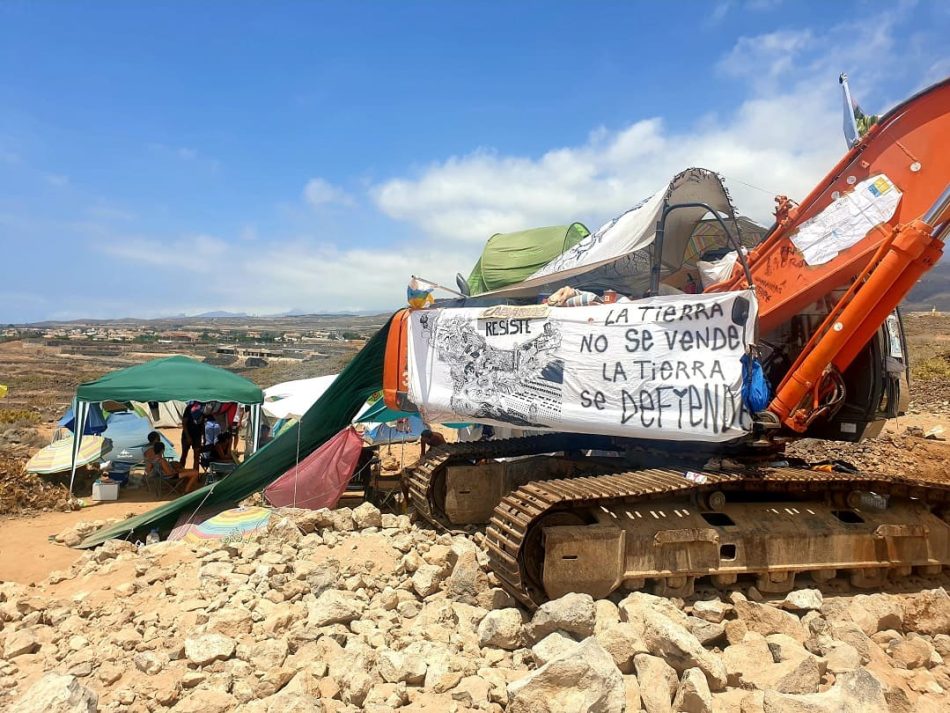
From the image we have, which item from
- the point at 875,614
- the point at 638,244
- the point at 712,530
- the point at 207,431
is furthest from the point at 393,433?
the point at 875,614

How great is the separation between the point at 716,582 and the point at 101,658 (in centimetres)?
429

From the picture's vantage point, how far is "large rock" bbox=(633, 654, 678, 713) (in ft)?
10.9

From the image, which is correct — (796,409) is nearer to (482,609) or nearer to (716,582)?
(716,582)

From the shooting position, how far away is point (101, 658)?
4.05 metres

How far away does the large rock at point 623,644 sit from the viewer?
3684 millimetres

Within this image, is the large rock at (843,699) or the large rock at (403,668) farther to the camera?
the large rock at (403,668)

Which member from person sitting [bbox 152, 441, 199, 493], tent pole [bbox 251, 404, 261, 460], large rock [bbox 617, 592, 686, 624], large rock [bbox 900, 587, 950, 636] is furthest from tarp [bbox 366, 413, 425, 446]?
large rock [bbox 900, 587, 950, 636]

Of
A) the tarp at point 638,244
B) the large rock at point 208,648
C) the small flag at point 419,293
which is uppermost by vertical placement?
the tarp at point 638,244

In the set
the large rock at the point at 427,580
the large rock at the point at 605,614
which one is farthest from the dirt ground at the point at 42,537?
the large rock at the point at 605,614

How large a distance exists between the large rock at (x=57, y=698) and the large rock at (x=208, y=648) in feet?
1.93

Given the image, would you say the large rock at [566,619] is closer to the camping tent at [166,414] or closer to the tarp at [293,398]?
the tarp at [293,398]

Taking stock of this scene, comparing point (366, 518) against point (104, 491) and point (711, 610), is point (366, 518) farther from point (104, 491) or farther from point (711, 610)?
point (104, 491)

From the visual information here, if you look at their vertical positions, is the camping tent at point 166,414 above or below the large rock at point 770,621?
below

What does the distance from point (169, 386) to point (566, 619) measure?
32.4ft
